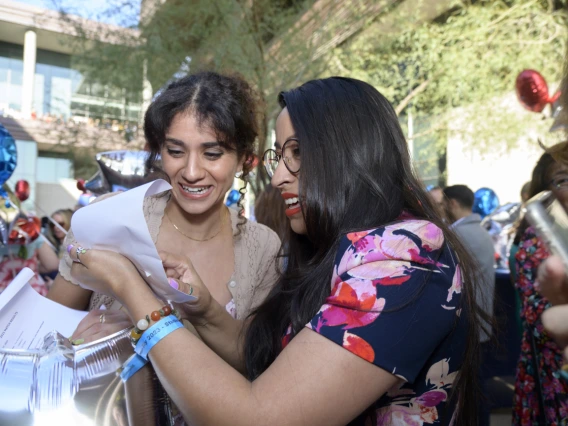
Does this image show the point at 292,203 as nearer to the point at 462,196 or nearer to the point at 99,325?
the point at 99,325

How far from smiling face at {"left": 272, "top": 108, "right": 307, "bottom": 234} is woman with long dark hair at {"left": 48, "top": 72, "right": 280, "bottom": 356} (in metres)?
0.52

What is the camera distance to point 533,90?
6.11m

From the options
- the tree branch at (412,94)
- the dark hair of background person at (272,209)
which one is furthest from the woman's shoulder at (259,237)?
the tree branch at (412,94)

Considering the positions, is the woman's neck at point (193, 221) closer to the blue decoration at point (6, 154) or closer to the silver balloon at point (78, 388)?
the silver balloon at point (78, 388)

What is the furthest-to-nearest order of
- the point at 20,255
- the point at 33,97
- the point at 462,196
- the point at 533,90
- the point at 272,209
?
the point at 33,97, the point at 533,90, the point at 462,196, the point at 20,255, the point at 272,209

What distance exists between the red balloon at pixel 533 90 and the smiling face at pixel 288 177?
18.4 ft

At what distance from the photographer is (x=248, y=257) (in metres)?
1.94

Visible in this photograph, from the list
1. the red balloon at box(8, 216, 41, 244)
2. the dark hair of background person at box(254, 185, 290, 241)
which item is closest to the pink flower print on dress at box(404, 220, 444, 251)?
the dark hair of background person at box(254, 185, 290, 241)

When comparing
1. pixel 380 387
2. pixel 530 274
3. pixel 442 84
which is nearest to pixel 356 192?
pixel 380 387

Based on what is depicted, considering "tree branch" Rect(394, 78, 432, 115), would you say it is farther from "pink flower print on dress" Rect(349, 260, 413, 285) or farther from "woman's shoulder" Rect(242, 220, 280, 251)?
"pink flower print on dress" Rect(349, 260, 413, 285)

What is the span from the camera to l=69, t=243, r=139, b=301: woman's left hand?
116 cm

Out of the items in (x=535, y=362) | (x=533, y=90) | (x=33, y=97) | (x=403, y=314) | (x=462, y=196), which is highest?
(x=33, y=97)

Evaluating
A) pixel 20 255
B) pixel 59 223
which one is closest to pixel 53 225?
pixel 59 223

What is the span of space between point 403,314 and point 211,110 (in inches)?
45.2
